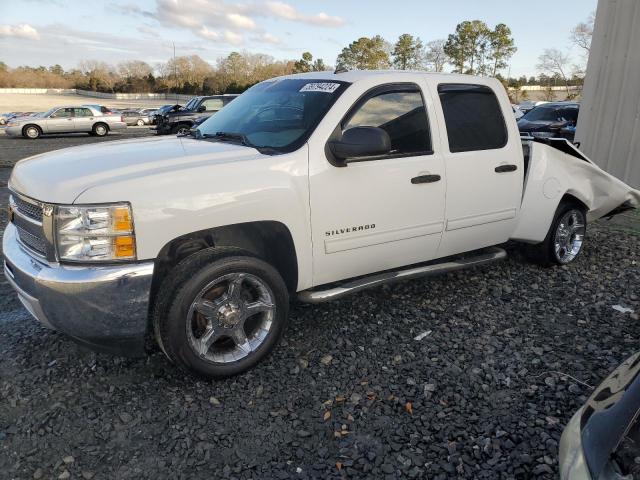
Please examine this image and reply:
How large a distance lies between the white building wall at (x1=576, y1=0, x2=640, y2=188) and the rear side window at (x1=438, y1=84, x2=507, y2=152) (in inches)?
246

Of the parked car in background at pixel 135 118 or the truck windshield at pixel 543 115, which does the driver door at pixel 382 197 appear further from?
the parked car in background at pixel 135 118

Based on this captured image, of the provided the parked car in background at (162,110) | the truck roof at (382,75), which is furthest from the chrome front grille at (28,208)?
the parked car in background at (162,110)

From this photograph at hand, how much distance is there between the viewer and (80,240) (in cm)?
259

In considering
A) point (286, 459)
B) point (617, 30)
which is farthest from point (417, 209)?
point (617, 30)

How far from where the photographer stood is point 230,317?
119 inches

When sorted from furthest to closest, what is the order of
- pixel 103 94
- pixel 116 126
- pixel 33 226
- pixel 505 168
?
pixel 103 94 → pixel 116 126 → pixel 505 168 → pixel 33 226

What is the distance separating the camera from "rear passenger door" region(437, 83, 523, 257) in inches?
152

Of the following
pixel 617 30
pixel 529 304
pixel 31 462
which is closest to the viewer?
pixel 31 462

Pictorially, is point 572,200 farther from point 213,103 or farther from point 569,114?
point 213,103

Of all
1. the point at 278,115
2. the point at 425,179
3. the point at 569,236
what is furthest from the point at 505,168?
the point at 278,115

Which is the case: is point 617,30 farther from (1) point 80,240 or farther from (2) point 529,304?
(1) point 80,240

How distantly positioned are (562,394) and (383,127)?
2.05 m

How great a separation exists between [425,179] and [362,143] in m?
0.77

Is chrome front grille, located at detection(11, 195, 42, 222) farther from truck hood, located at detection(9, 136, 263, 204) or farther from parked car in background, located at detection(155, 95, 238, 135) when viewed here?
parked car in background, located at detection(155, 95, 238, 135)
